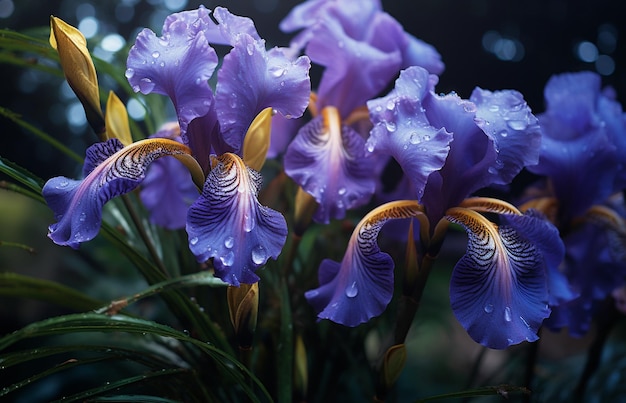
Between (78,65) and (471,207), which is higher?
(78,65)

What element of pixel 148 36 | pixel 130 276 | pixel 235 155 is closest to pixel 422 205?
pixel 235 155

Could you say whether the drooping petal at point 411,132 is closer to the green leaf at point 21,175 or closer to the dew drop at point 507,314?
the dew drop at point 507,314

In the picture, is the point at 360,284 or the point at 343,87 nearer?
the point at 360,284

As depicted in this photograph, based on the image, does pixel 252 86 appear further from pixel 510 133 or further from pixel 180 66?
pixel 510 133

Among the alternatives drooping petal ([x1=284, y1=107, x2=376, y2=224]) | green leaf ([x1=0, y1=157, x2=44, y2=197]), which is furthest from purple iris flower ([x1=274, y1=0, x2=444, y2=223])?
green leaf ([x1=0, y1=157, x2=44, y2=197])

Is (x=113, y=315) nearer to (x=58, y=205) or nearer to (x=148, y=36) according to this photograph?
(x=58, y=205)

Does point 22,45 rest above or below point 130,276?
above

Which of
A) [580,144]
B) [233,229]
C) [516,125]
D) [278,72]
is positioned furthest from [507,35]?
[233,229]
